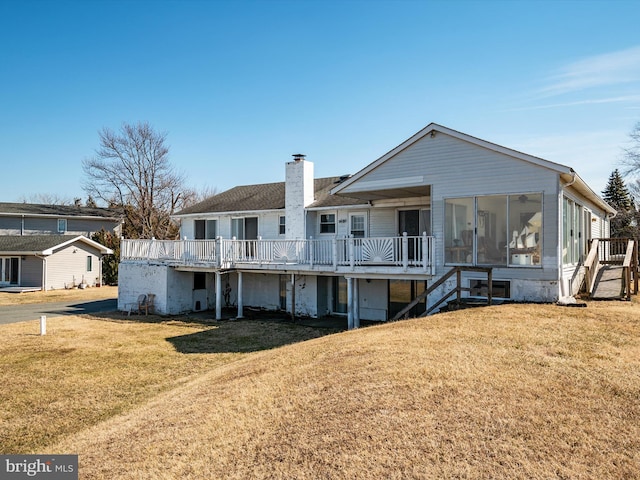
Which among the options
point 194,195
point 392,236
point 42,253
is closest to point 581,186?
point 392,236

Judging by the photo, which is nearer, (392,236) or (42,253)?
(392,236)

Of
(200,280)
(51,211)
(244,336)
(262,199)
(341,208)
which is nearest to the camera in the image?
(244,336)

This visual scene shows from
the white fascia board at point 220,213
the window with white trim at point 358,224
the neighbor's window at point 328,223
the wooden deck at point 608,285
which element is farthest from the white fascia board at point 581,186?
the white fascia board at point 220,213

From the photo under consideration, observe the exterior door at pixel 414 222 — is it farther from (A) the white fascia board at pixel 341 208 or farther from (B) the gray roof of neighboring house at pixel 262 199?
(B) the gray roof of neighboring house at pixel 262 199

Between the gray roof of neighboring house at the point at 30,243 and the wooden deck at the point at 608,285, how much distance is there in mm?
33074

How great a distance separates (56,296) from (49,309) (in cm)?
688

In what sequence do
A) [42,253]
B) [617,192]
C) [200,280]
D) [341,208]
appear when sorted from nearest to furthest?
[341,208]
[200,280]
[42,253]
[617,192]

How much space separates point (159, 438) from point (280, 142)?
28660mm

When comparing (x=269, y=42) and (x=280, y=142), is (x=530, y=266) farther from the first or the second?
(x=280, y=142)

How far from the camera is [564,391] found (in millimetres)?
6277

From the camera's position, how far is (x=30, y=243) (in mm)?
34469

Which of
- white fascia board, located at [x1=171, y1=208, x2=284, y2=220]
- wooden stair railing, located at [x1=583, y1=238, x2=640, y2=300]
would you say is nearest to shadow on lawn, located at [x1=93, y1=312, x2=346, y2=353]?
white fascia board, located at [x1=171, y1=208, x2=284, y2=220]

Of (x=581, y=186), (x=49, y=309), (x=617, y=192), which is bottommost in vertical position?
(x=49, y=309)
